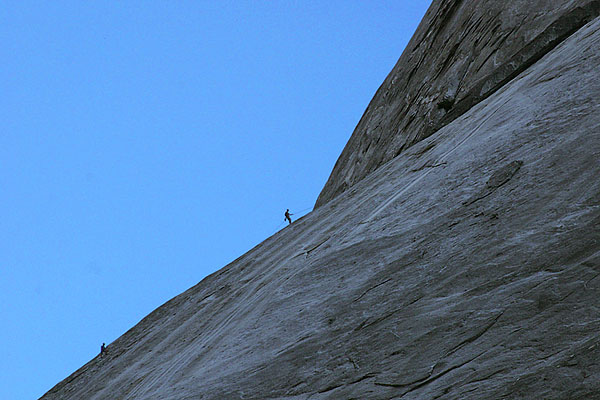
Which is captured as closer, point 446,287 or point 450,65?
point 446,287

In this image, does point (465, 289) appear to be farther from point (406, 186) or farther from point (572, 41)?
point (572, 41)

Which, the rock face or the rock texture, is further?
the rock texture

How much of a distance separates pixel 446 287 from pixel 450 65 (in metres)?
7.93

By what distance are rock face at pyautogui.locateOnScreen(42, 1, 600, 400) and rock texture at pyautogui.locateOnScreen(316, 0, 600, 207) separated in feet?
6.62

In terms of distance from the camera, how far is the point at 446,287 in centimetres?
570

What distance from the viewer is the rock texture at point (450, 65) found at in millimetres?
10648

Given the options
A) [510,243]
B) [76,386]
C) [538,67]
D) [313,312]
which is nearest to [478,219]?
[510,243]

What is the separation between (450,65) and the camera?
12.7 meters

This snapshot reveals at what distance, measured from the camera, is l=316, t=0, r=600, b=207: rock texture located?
10.6 metres

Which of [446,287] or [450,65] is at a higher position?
[450,65]

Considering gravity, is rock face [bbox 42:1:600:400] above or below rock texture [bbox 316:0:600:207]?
below

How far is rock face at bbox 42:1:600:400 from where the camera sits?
4852 millimetres

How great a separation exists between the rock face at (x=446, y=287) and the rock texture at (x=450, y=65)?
6.62 feet

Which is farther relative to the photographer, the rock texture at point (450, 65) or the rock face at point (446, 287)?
the rock texture at point (450, 65)
